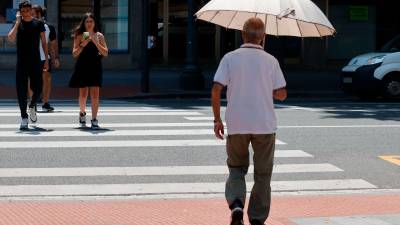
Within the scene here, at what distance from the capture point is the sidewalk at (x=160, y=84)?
19.9m

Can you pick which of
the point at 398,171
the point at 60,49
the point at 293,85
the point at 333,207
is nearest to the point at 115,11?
the point at 60,49

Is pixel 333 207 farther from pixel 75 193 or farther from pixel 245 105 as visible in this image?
pixel 75 193

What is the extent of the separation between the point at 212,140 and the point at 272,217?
15.5 feet

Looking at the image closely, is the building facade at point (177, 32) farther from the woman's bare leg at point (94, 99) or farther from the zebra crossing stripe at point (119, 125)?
the woman's bare leg at point (94, 99)

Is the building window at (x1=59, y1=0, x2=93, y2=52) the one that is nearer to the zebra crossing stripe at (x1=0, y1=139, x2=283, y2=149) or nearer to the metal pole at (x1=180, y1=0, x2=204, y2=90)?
the metal pole at (x1=180, y1=0, x2=204, y2=90)

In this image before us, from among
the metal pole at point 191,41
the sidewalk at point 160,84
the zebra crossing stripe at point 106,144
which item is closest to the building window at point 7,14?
the sidewalk at point 160,84

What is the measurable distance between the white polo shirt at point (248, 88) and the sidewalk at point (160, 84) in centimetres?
1269

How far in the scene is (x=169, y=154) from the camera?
10.9 m

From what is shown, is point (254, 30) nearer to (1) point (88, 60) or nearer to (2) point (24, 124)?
(1) point (88, 60)

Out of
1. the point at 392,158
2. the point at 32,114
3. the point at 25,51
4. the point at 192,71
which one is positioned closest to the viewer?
the point at 392,158

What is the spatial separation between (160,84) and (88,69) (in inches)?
381

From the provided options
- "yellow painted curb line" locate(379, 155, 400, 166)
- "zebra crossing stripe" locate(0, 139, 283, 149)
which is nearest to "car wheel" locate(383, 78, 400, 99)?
"zebra crossing stripe" locate(0, 139, 283, 149)

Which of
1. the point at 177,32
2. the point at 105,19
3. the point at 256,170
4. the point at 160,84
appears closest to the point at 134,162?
the point at 256,170

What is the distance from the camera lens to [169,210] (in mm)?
7699
